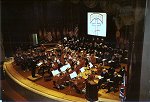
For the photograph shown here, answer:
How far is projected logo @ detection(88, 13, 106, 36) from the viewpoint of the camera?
135 inches

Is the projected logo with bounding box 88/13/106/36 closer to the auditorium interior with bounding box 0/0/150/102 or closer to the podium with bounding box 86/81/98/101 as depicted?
the auditorium interior with bounding box 0/0/150/102

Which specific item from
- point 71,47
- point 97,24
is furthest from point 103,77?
point 97,24

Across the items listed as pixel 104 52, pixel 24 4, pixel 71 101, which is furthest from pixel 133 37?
pixel 24 4

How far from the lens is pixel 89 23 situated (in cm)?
347

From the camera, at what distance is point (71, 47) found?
11.4ft

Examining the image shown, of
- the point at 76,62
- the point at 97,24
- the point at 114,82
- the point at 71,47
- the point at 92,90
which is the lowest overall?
the point at 92,90

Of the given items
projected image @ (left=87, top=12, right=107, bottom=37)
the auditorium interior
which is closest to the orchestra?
the auditorium interior

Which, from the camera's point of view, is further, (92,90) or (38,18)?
(92,90)

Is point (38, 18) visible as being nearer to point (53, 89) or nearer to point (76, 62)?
point (76, 62)

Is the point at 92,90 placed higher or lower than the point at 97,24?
lower

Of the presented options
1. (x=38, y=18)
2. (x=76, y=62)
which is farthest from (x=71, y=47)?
(x=38, y=18)

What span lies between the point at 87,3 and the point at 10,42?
1.07 meters

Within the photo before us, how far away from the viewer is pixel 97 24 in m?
3.48

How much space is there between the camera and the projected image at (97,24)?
343cm
